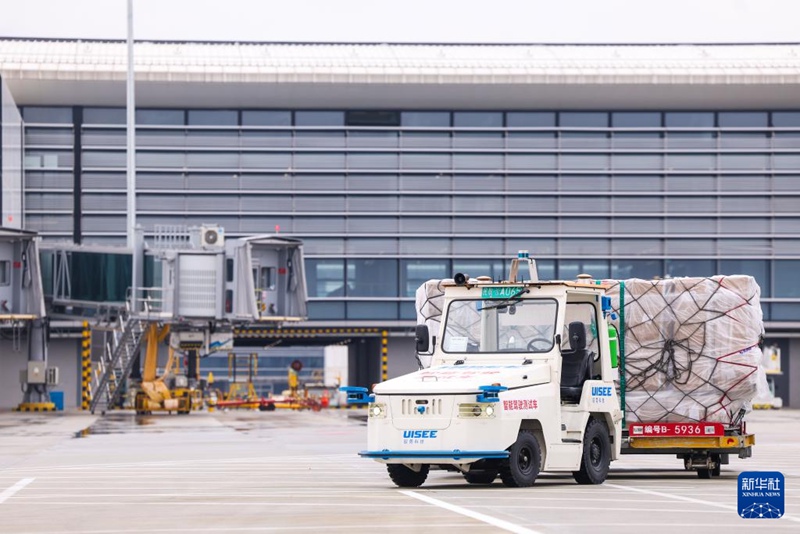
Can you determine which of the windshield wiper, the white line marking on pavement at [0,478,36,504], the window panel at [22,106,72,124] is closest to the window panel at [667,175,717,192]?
the window panel at [22,106,72,124]

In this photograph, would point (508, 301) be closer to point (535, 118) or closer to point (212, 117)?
point (212, 117)

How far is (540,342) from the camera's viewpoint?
2105cm

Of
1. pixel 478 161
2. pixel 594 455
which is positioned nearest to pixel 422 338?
pixel 594 455

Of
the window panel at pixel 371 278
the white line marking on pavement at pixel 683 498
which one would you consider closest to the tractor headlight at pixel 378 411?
the white line marking on pavement at pixel 683 498

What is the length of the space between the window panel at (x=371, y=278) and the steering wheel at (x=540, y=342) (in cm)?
5038

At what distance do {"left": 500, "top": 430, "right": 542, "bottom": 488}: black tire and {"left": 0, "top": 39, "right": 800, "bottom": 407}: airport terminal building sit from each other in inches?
1967

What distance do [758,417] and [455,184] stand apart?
20490mm

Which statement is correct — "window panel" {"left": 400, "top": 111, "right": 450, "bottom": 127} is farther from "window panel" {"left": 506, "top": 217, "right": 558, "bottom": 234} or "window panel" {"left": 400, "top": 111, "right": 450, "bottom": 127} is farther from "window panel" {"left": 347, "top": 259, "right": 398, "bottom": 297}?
"window panel" {"left": 347, "top": 259, "right": 398, "bottom": 297}

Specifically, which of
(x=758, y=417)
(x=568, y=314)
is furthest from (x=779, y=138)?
(x=568, y=314)

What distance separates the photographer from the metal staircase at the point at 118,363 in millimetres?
59469

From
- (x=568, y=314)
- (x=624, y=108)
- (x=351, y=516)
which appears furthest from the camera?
(x=624, y=108)

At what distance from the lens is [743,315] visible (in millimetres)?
23719

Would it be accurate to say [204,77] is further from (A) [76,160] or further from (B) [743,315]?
(B) [743,315]

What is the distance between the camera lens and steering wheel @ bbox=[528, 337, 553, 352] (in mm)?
20969
